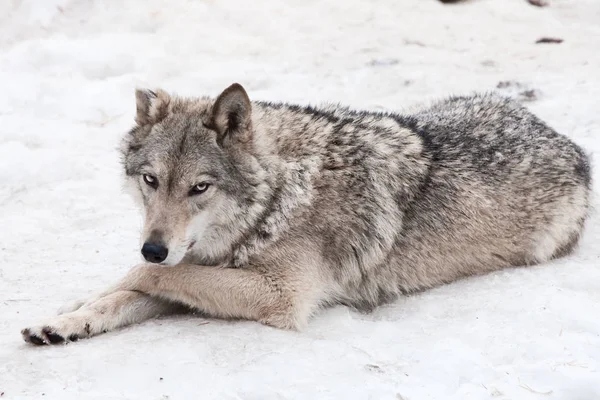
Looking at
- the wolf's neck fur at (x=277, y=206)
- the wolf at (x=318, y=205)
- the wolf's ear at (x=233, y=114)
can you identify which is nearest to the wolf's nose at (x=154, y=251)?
the wolf at (x=318, y=205)

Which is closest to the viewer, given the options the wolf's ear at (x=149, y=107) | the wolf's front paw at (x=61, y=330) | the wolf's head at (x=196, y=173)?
the wolf's front paw at (x=61, y=330)

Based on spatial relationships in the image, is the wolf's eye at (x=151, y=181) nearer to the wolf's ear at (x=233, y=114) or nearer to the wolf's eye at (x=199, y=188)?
the wolf's eye at (x=199, y=188)

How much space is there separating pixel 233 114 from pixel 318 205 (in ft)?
2.69

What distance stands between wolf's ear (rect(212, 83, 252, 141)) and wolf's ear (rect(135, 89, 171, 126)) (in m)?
0.42

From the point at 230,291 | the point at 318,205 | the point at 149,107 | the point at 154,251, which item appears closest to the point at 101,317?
the point at 154,251

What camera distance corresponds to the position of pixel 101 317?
4230 millimetres

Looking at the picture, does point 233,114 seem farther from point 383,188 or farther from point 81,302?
point 81,302

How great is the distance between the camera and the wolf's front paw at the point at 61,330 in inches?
156

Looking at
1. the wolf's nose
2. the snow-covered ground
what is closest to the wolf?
the wolf's nose

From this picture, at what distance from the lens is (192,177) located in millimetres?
4297

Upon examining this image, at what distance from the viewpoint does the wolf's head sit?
167 inches

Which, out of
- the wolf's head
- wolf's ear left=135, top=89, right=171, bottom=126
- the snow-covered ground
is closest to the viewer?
the snow-covered ground

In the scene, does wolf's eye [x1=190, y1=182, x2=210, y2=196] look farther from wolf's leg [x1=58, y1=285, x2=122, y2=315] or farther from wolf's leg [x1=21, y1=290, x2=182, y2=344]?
wolf's leg [x1=58, y1=285, x2=122, y2=315]

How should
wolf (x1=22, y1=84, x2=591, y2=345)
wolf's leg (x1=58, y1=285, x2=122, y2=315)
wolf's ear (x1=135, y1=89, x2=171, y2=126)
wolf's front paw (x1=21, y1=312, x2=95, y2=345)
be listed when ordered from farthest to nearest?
wolf's ear (x1=135, y1=89, x2=171, y2=126) → wolf's leg (x1=58, y1=285, x2=122, y2=315) → wolf (x1=22, y1=84, x2=591, y2=345) → wolf's front paw (x1=21, y1=312, x2=95, y2=345)
